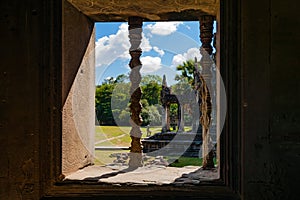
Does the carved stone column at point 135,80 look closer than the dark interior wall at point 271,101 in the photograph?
No

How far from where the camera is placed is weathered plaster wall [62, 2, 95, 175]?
10.1 ft

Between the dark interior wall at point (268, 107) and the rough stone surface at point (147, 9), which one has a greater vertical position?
the rough stone surface at point (147, 9)

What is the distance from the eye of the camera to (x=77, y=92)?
3.45m

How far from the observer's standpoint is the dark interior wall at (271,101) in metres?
2.35

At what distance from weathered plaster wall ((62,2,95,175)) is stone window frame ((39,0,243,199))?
0.30 meters

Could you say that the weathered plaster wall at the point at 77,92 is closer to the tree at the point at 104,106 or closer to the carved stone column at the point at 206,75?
the carved stone column at the point at 206,75

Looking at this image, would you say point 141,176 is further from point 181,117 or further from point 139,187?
point 181,117

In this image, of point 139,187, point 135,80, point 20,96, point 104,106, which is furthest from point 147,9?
point 104,106

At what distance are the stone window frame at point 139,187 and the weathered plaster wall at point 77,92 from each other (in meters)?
0.30

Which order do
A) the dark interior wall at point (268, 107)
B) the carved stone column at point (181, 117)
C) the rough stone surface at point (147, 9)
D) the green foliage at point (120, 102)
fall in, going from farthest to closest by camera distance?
the carved stone column at point (181, 117) < the green foliage at point (120, 102) < the rough stone surface at point (147, 9) < the dark interior wall at point (268, 107)

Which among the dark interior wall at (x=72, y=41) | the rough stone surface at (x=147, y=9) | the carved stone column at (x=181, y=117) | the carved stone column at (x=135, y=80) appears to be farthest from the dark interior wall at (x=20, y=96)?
the carved stone column at (x=181, y=117)

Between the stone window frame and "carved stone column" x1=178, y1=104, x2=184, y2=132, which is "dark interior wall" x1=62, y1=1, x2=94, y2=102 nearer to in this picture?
the stone window frame

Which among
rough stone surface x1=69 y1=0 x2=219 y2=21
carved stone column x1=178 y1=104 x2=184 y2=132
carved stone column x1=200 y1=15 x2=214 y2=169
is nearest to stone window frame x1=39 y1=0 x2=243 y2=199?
rough stone surface x1=69 y1=0 x2=219 y2=21

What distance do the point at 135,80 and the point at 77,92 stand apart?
0.81 meters
